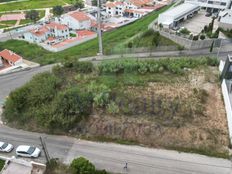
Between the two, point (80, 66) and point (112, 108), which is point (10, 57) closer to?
point (80, 66)

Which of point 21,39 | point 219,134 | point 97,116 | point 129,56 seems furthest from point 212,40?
point 21,39

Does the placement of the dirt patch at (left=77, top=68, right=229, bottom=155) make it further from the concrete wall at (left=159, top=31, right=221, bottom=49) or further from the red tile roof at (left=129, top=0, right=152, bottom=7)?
the red tile roof at (left=129, top=0, right=152, bottom=7)


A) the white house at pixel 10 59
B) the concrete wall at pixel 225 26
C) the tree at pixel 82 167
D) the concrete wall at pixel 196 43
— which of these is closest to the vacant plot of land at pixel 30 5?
the white house at pixel 10 59

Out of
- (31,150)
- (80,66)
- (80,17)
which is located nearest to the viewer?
(31,150)

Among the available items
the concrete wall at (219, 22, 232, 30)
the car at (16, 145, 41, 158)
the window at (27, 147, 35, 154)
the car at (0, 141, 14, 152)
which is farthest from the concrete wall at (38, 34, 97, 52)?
the window at (27, 147, 35, 154)

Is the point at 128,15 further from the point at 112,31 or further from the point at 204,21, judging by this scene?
the point at 204,21

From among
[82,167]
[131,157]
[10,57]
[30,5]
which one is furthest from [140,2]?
[82,167]
